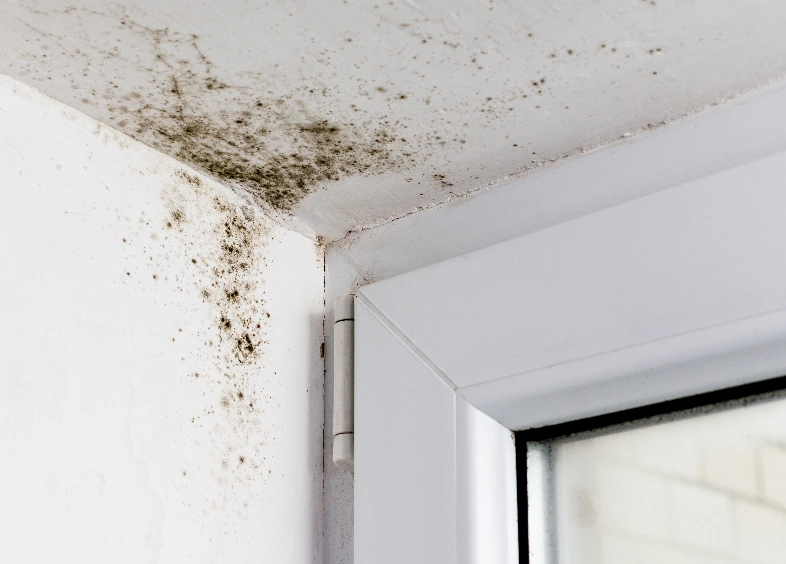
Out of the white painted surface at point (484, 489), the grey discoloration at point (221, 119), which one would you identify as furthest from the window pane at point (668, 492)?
the grey discoloration at point (221, 119)

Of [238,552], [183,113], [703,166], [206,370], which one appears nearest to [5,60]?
[183,113]

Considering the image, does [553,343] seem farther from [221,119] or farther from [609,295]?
[221,119]

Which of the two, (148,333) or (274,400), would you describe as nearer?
(148,333)

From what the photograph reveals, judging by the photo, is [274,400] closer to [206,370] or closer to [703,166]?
[206,370]

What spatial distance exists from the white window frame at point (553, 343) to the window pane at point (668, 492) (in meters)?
0.03

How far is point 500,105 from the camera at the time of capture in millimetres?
694

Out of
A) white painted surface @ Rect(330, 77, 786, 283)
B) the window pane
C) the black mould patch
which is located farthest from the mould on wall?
the window pane

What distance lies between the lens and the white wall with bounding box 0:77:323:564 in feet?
1.99

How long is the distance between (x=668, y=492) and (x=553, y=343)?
135 millimetres

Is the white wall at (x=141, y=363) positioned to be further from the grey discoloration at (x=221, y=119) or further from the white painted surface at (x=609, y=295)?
the white painted surface at (x=609, y=295)

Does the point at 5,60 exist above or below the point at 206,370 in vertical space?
Result: above

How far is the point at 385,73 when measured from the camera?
0.65 m

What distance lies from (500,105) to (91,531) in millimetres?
423

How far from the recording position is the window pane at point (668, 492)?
62 centimetres
